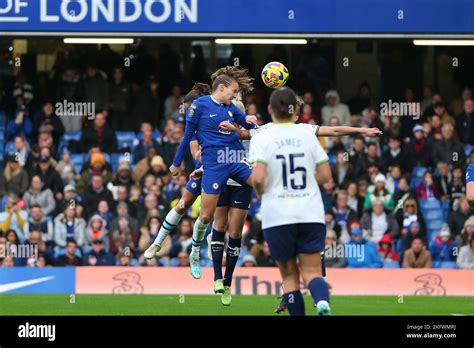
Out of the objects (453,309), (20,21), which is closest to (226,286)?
(453,309)

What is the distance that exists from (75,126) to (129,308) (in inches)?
441

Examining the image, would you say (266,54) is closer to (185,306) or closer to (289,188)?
(185,306)

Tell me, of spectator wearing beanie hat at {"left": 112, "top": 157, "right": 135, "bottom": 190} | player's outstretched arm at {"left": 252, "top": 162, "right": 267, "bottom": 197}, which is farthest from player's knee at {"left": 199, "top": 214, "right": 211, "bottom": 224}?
spectator wearing beanie hat at {"left": 112, "top": 157, "right": 135, "bottom": 190}

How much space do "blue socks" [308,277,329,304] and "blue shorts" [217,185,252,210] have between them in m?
3.97

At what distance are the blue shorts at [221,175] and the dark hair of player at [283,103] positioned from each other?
155 inches

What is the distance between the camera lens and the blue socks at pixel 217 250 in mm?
15531

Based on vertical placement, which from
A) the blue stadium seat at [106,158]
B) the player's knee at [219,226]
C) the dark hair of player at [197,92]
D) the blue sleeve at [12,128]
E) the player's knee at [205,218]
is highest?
the blue sleeve at [12,128]

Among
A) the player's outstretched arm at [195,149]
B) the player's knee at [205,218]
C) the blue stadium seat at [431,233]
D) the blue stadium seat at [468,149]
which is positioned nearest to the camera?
the player's knee at [205,218]

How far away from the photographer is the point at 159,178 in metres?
24.8

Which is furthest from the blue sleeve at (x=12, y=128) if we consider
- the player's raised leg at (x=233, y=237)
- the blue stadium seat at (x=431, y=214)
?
the player's raised leg at (x=233, y=237)

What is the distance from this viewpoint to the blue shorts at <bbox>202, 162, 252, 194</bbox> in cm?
1542

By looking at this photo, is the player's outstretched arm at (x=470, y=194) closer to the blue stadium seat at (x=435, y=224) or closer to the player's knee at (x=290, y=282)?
the player's knee at (x=290, y=282)

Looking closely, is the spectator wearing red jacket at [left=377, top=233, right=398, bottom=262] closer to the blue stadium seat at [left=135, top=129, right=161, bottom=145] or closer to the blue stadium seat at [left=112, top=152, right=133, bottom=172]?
the blue stadium seat at [left=135, top=129, right=161, bottom=145]
